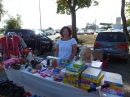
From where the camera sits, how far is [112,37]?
666cm

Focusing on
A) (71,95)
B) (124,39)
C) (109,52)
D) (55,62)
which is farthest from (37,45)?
(71,95)

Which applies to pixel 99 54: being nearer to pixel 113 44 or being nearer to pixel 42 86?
pixel 113 44

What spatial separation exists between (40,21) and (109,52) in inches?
1163

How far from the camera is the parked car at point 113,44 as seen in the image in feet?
20.9

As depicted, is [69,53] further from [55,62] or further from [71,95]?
[71,95]

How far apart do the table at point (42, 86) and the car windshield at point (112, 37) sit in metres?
4.86

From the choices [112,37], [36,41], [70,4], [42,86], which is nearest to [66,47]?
[42,86]

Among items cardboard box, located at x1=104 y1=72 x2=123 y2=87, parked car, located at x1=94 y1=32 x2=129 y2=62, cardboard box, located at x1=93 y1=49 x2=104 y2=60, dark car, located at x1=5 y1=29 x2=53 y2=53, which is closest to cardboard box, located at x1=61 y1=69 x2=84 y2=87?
cardboard box, located at x1=104 y1=72 x2=123 y2=87

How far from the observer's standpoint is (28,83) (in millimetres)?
2719

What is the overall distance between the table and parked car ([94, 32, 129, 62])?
4655 mm

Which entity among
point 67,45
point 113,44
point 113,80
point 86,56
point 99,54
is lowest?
point 99,54

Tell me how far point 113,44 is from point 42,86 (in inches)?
190

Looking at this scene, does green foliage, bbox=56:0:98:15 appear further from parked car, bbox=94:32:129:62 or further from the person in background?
the person in background

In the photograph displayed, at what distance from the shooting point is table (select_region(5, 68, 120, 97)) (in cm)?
201
